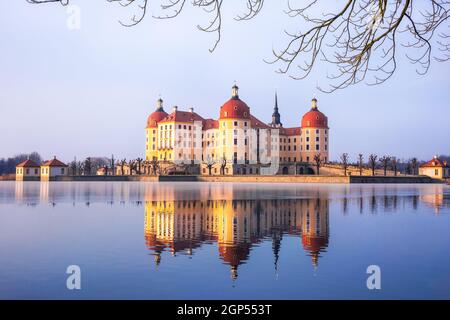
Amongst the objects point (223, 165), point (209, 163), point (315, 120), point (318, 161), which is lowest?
point (223, 165)

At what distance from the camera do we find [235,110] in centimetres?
10300

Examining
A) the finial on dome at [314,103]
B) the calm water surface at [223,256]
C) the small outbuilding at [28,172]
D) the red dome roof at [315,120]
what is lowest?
the calm water surface at [223,256]

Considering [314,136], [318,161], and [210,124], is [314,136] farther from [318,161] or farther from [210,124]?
[210,124]

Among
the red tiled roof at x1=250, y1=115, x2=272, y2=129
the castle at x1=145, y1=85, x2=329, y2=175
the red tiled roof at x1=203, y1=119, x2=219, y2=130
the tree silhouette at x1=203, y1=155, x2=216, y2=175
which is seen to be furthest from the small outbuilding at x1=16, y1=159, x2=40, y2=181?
the red tiled roof at x1=250, y1=115, x2=272, y2=129

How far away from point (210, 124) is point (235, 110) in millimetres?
10760

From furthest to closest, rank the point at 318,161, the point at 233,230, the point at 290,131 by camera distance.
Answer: the point at 290,131
the point at 318,161
the point at 233,230

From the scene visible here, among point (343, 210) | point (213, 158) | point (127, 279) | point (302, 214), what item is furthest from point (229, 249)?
point (213, 158)

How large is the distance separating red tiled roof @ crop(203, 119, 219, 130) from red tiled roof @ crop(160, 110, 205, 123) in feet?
4.57

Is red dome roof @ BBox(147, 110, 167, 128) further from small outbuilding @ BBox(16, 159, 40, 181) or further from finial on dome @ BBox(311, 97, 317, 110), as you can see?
finial on dome @ BBox(311, 97, 317, 110)

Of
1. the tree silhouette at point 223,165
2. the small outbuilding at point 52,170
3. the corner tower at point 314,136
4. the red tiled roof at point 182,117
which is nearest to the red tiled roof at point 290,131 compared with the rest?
the corner tower at point 314,136

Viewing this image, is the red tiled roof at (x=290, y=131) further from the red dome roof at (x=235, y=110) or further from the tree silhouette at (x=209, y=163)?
the tree silhouette at (x=209, y=163)

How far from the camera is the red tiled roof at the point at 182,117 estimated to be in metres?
109

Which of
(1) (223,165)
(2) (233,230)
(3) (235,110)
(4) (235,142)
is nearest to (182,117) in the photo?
(3) (235,110)
